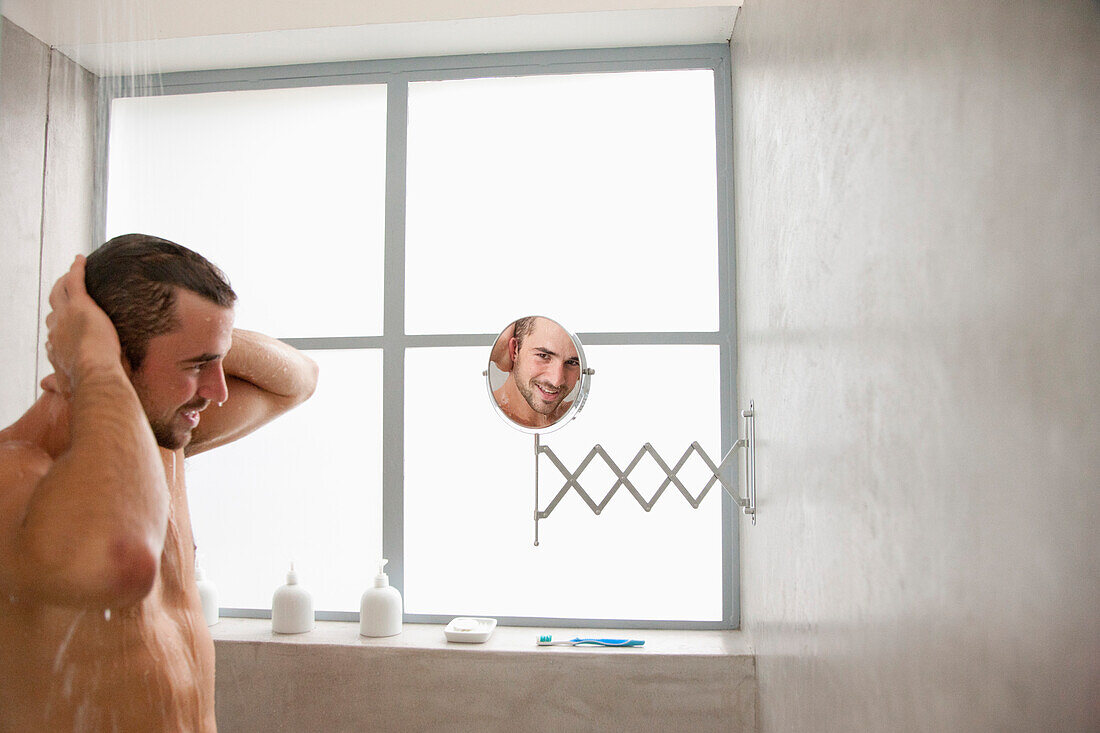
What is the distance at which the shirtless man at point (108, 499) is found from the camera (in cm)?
65

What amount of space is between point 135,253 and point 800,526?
0.92 m

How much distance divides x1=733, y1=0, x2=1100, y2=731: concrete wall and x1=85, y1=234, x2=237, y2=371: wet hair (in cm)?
67

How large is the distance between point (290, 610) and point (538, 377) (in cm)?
83

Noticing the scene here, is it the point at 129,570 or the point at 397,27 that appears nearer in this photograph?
the point at 129,570

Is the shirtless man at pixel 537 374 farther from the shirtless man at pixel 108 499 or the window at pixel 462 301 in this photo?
the shirtless man at pixel 108 499

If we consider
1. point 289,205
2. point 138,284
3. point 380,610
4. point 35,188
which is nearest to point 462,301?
point 289,205

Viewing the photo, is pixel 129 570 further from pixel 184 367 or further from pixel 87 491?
pixel 184 367

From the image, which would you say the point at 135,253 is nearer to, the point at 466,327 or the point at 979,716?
the point at 979,716

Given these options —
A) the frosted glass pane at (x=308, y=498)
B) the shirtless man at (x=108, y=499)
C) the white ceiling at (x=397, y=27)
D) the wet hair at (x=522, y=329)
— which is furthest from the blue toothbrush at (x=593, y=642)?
the white ceiling at (x=397, y=27)

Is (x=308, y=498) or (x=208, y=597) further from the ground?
(x=308, y=498)

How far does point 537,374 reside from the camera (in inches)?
57.0

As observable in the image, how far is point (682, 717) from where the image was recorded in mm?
1655

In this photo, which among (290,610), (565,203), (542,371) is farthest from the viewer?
(565,203)

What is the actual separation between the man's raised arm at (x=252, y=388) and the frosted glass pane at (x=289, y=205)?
70cm
